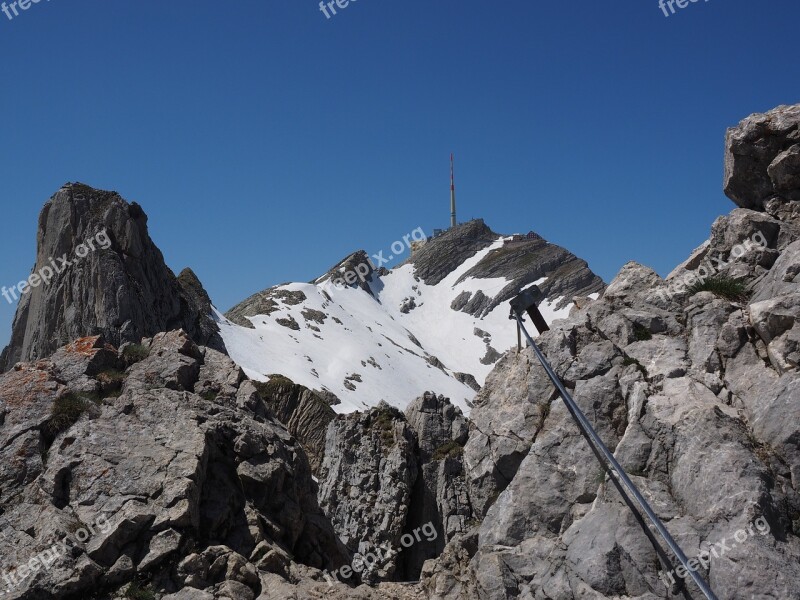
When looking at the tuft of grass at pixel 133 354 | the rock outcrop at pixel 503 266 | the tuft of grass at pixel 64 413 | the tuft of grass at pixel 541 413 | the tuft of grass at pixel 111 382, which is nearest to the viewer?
the tuft of grass at pixel 541 413

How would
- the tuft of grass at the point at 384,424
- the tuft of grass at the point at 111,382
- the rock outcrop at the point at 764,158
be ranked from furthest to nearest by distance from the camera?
the tuft of grass at the point at 384,424 < the tuft of grass at the point at 111,382 < the rock outcrop at the point at 764,158

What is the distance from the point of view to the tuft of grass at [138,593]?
12.8 m

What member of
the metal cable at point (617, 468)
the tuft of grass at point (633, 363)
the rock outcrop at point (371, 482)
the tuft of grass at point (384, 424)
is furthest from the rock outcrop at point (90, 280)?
the tuft of grass at point (633, 363)

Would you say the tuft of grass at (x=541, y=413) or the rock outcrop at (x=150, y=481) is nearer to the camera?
the rock outcrop at (x=150, y=481)

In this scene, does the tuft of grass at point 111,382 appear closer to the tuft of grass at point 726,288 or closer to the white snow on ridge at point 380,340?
the tuft of grass at point 726,288

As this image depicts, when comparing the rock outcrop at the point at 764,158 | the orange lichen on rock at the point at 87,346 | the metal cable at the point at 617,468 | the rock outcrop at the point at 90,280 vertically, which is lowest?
the metal cable at the point at 617,468

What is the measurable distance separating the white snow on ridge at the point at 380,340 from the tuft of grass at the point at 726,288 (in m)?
43.4

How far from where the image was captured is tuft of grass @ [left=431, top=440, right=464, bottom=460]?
24.9m

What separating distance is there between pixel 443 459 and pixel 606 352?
12534 mm

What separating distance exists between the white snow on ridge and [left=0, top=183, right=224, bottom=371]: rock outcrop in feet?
43.1

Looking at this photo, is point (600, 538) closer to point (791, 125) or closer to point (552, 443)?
point (552, 443)

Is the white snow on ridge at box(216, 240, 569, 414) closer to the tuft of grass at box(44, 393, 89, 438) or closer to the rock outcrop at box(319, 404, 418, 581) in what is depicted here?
the rock outcrop at box(319, 404, 418, 581)

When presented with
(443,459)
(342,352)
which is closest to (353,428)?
(443,459)

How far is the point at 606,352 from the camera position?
1334 centimetres
